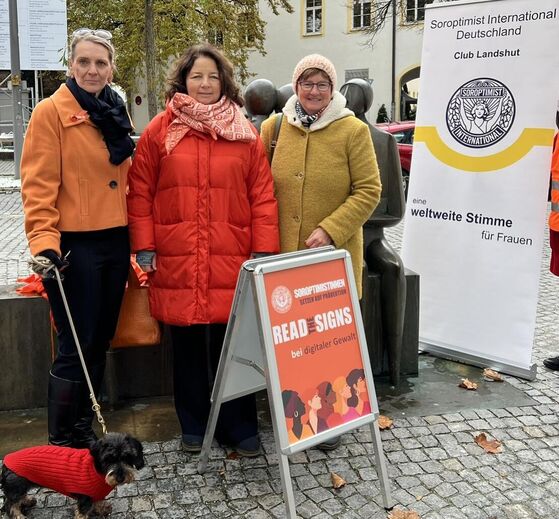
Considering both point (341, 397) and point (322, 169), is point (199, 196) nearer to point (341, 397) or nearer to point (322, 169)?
point (322, 169)

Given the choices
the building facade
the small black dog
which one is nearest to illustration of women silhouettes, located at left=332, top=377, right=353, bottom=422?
the small black dog

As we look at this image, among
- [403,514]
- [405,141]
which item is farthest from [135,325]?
[405,141]

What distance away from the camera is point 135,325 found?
3.24 m

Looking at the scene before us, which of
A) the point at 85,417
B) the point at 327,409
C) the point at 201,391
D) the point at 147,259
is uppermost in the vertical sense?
the point at 147,259

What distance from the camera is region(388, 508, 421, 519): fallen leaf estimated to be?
2732 millimetres

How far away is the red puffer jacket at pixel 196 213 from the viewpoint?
2.90 m

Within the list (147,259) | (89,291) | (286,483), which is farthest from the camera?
(147,259)

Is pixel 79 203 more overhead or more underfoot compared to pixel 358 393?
more overhead

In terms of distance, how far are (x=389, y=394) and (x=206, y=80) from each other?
2.17 m

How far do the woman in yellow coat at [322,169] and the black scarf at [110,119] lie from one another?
2.35 feet

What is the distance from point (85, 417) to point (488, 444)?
2.00m

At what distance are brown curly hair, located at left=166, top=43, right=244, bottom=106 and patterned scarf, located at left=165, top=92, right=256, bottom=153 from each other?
0.07 meters

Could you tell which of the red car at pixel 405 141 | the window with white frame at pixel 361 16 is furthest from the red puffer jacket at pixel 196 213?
the window with white frame at pixel 361 16

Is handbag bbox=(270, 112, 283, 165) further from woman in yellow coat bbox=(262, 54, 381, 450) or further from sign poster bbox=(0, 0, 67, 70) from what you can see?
sign poster bbox=(0, 0, 67, 70)
